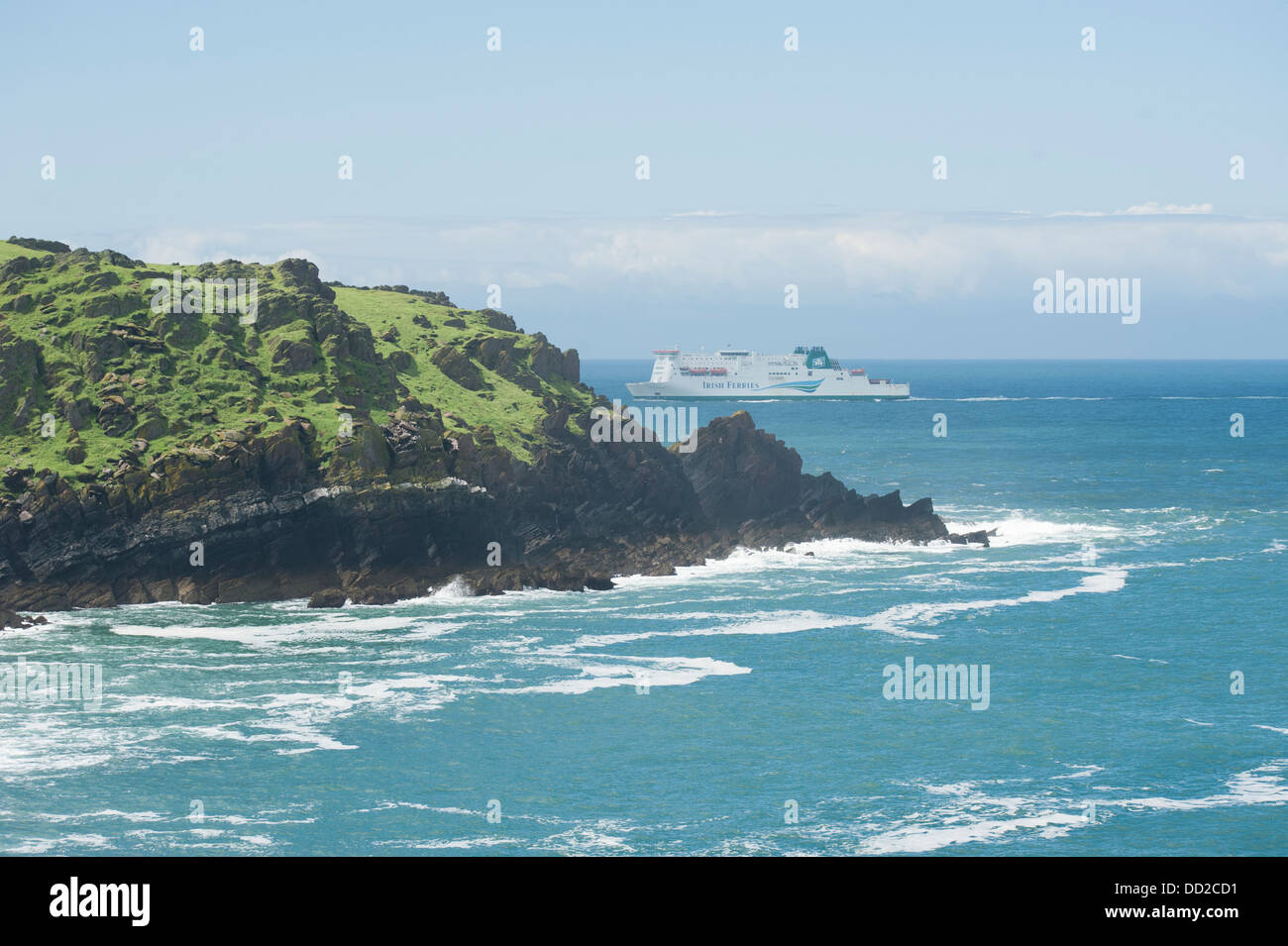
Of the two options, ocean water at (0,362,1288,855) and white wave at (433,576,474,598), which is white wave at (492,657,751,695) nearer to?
ocean water at (0,362,1288,855)

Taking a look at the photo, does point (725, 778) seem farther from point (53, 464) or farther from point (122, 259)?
point (122, 259)

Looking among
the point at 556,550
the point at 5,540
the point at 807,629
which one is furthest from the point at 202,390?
the point at 807,629

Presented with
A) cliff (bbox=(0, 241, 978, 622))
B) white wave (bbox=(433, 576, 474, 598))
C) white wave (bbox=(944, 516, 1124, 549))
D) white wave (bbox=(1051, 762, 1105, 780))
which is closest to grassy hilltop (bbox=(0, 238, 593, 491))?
cliff (bbox=(0, 241, 978, 622))

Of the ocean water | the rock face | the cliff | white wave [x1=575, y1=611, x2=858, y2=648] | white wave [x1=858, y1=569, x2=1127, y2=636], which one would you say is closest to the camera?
the ocean water

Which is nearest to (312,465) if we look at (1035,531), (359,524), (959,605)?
(359,524)

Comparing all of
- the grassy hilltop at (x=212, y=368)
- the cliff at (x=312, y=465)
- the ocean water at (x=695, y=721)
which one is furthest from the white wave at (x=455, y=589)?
the grassy hilltop at (x=212, y=368)
